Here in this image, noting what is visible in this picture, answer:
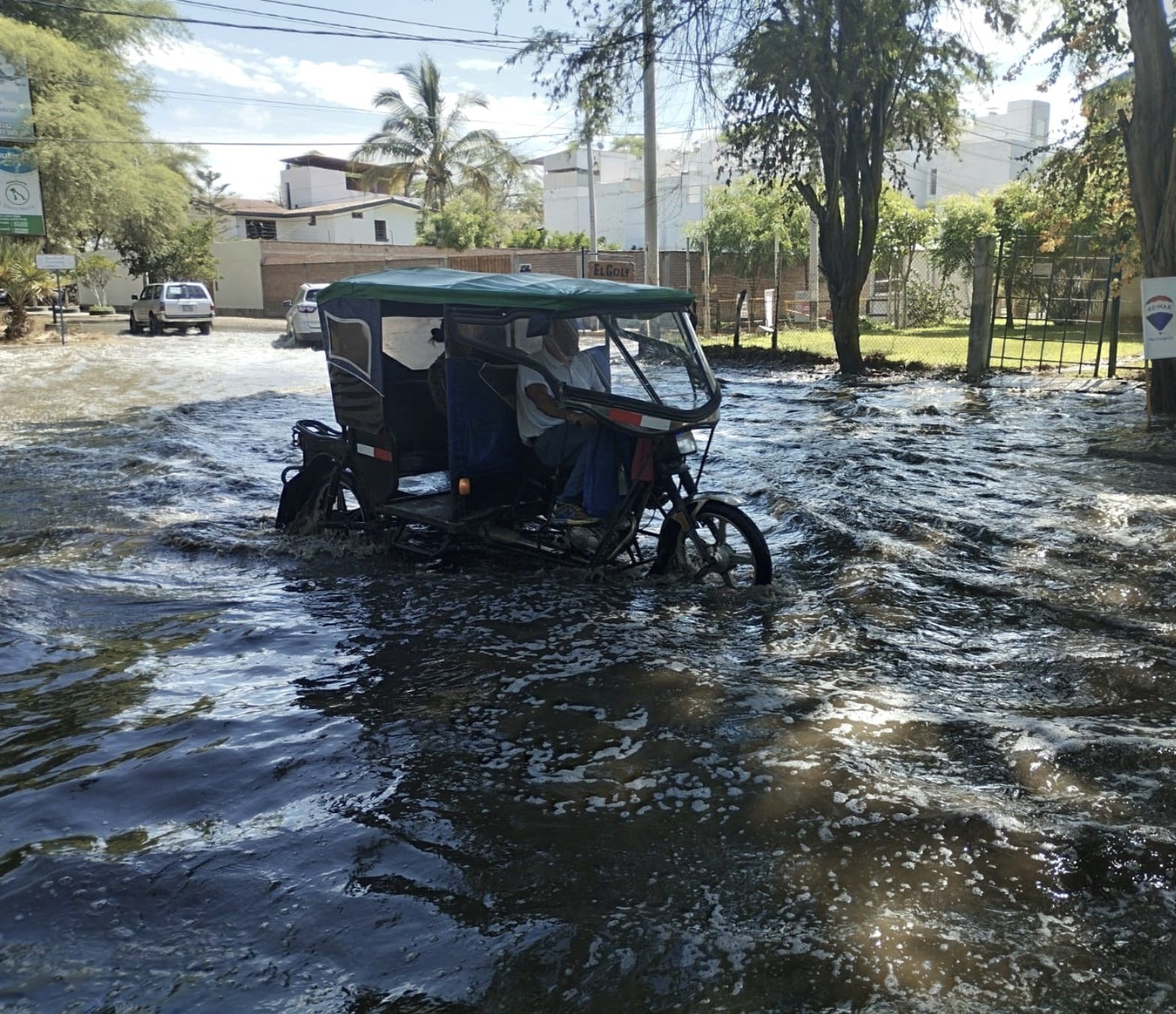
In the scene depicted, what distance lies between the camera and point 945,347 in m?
25.8

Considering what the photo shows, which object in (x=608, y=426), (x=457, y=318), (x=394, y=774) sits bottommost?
(x=394, y=774)

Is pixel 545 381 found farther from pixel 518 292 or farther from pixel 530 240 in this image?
pixel 530 240

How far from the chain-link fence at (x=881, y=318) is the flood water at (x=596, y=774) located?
54.9ft

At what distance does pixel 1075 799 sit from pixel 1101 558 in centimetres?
413

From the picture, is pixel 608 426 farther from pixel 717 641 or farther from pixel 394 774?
pixel 394 774

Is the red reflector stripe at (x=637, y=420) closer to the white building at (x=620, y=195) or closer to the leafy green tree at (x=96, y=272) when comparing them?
the leafy green tree at (x=96, y=272)

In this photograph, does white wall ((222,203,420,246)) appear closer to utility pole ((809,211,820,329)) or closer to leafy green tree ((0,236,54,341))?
leafy green tree ((0,236,54,341))

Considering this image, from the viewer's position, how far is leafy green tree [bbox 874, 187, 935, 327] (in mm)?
33719

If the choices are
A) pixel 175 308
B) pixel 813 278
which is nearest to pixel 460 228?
pixel 175 308

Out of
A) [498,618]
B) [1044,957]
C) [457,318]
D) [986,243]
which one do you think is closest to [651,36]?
[986,243]

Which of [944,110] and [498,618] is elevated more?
[944,110]

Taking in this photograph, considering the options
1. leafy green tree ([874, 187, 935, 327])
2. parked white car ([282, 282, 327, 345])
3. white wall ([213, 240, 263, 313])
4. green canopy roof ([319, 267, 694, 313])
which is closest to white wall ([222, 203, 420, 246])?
white wall ([213, 240, 263, 313])

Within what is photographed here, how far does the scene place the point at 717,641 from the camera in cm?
612

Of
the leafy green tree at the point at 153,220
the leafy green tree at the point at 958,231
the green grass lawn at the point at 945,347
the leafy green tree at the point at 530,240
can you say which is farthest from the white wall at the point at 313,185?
the green grass lawn at the point at 945,347
